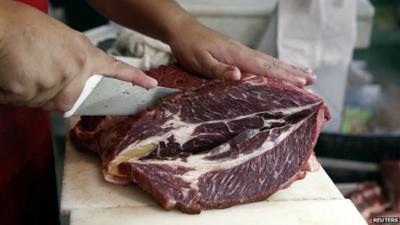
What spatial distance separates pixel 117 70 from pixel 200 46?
330 millimetres

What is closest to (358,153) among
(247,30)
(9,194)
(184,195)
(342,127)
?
(342,127)

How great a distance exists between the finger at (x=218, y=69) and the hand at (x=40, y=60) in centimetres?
31

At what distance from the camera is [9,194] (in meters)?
1.25

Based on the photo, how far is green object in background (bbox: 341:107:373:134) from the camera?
2428 millimetres

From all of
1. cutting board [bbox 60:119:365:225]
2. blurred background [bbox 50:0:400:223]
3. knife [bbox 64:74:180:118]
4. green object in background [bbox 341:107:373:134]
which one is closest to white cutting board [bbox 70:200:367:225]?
cutting board [bbox 60:119:365:225]

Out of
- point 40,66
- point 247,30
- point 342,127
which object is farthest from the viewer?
point 342,127

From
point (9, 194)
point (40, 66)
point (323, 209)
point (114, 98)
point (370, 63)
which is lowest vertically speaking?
point (370, 63)

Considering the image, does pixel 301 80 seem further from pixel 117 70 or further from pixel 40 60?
pixel 40 60

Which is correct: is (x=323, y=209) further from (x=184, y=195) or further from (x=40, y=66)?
(x=40, y=66)

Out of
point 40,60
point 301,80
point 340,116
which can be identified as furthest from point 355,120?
point 40,60

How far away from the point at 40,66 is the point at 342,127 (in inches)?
67.2

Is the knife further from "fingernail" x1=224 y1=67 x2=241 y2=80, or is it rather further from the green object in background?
the green object in background

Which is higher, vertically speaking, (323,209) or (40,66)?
(40,66)

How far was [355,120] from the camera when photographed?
2.51 meters
